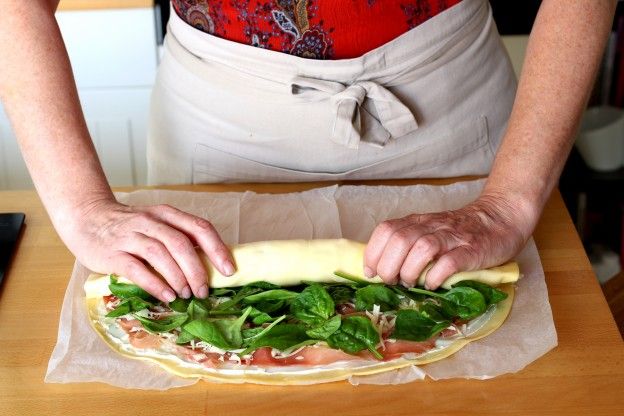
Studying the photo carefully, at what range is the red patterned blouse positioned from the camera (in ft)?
4.06

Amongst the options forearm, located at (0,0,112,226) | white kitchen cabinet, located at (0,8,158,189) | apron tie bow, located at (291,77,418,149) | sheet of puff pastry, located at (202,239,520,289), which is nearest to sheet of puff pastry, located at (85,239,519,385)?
sheet of puff pastry, located at (202,239,520,289)

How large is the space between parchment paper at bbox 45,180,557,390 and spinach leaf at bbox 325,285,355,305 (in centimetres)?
12

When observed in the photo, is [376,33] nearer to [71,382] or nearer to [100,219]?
[100,219]

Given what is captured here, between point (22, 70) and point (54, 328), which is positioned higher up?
point (22, 70)

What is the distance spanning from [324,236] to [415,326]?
226 mm

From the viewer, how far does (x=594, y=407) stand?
0.89 metres

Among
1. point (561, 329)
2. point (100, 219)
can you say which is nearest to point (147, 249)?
point (100, 219)

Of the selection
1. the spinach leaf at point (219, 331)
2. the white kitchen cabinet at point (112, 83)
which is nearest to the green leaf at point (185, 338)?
the spinach leaf at point (219, 331)

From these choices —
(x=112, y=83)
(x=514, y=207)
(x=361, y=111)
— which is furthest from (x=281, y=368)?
(x=112, y=83)

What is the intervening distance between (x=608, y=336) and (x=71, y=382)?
561 mm

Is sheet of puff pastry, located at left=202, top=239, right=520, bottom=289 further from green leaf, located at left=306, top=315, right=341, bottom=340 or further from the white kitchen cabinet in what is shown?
the white kitchen cabinet

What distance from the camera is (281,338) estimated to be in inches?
37.4

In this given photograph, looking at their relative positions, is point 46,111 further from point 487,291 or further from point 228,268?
point 487,291

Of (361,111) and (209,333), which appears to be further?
(361,111)
